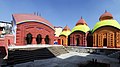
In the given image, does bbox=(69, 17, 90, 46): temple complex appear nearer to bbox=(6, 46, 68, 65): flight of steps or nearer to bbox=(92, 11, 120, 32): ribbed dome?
bbox=(92, 11, 120, 32): ribbed dome

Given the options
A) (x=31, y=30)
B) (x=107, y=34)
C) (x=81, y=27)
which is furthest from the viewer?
(x=81, y=27)

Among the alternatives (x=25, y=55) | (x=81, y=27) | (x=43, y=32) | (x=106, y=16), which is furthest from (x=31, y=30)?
(x=106, y=16)

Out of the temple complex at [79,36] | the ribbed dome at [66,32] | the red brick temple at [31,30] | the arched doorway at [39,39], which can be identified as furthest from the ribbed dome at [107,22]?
the arched doorway at [39,39]

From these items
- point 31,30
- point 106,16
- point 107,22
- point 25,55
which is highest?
point 106,16

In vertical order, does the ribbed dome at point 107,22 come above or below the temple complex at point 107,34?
above

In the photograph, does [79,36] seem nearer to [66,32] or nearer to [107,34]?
[107,34]

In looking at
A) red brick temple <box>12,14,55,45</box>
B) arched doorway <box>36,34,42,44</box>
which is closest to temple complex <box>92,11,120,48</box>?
red brick temple <box>12,14,55,45</box>

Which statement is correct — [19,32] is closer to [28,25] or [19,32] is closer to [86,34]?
[28,25]

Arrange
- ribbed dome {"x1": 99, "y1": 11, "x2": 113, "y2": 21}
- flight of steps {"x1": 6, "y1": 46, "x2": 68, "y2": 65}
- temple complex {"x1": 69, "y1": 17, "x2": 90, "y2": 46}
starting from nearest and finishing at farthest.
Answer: flight of steps {"x1": 6, "y1": 46, "x2": 68, "y2": 65}
ribbed dome {"x1": 99, "y1": 11, "x2": 113, "y2": 21}
temple complex {"x1": 69, "y1": 17, "x2": 90, "y2": 46}

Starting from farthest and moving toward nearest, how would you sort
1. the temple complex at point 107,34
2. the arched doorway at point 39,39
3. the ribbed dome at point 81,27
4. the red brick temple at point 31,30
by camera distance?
the ribbed dome at point 81,27 < the arched doorway at point 39,39 < the temple complex at point 107,34 < the red brick temple at point 31,30

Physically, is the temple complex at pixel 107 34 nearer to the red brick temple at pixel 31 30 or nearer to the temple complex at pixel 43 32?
the temple complex at pixel 43 32

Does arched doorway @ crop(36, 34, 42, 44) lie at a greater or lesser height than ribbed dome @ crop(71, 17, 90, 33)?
lesser

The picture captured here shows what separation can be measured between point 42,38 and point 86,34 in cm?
939

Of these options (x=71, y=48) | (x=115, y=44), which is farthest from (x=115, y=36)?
(x=71, y=48)
